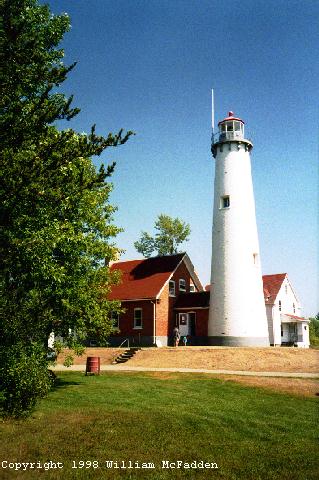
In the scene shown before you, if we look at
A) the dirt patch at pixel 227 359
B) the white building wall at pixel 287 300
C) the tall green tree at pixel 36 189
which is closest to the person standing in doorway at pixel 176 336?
the dirt patch at pixel 227 359

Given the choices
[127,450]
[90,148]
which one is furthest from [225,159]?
[127,450]

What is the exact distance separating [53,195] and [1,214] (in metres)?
1.92

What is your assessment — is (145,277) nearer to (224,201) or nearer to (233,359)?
(224,201)

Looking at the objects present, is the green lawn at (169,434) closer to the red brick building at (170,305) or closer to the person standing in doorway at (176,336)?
the person standing in doorway at (176,336)

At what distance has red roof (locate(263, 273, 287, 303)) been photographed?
1474 inches

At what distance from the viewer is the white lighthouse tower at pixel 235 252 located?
2936cm

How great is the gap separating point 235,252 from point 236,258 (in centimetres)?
48

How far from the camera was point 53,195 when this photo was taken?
8.92 meters

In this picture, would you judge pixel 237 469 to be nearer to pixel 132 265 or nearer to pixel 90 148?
pixel 90 148

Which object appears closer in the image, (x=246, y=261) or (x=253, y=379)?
(x=253, y=379)

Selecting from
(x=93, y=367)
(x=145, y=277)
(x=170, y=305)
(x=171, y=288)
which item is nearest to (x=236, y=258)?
(x=171, y=288)

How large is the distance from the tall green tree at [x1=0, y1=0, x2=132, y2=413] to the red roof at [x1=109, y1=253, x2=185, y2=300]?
701 inches

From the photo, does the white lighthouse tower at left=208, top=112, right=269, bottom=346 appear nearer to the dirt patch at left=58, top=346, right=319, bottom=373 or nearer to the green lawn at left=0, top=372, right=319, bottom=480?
the dirt patch at left=58, top=346, right=319, bottom=373

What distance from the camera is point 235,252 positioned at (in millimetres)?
30062
